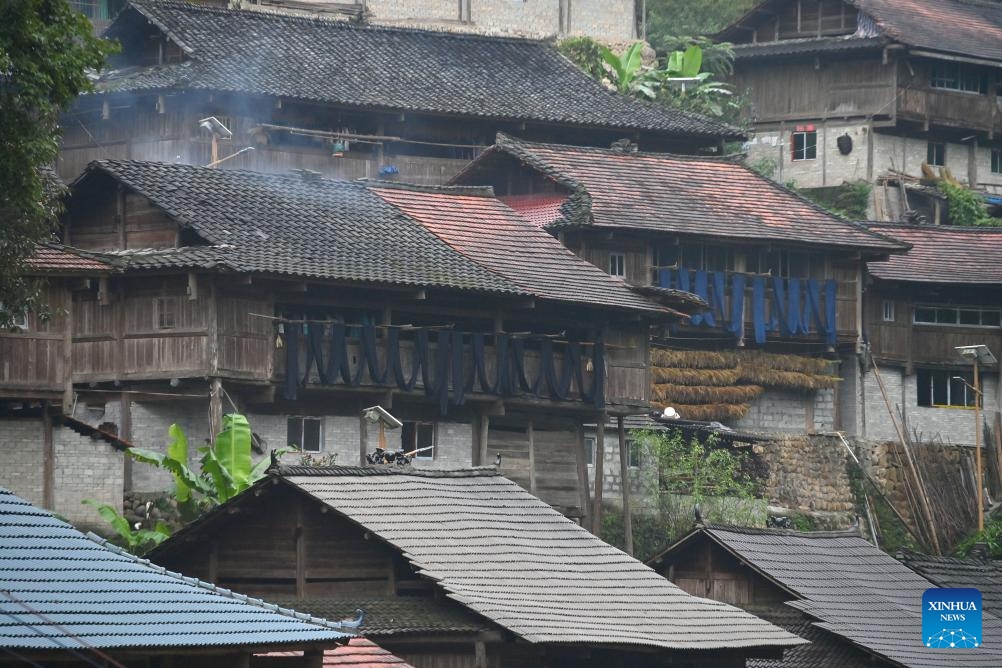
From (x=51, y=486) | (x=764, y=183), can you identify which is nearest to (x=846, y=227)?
(x=764, y=183)

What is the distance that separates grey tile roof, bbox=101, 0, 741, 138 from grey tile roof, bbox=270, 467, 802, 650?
17.3 m

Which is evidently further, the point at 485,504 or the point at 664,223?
the point at 664,223

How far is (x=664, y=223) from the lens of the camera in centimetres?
4619

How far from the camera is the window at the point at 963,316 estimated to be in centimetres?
5153

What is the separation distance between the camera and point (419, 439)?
3997cm

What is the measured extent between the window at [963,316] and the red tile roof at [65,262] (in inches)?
843

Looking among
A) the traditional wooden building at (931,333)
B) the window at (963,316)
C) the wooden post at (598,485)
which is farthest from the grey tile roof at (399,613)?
the window at (963,316)

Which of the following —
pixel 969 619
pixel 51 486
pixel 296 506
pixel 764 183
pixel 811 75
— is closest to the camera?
pixel 969 619

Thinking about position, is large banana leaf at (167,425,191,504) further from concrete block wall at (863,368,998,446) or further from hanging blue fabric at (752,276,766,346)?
concrete block wall at (863,368,998,446)

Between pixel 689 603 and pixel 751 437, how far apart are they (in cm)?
1509

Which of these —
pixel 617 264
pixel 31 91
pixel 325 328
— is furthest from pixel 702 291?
pixel 31 91

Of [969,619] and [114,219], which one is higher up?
[114,219]

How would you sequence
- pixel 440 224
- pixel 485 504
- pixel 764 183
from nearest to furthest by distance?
pixel 485 504 < pixel 440 224 < pixel 764 183

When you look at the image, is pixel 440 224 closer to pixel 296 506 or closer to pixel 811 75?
pixel 296 506
